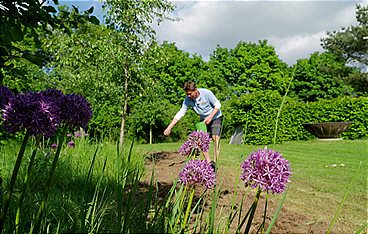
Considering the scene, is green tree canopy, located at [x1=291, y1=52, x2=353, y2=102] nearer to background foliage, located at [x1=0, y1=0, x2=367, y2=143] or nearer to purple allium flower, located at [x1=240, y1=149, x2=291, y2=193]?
background foliage, located at [x1=0, y1=0, x2=367, y2=143]

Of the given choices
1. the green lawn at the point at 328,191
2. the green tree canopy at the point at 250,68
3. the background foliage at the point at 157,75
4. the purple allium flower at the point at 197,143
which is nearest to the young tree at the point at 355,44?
the background foliage at the point at 157,75

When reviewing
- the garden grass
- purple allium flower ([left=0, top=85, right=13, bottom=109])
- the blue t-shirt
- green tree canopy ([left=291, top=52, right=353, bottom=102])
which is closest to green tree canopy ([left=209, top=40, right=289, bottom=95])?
green tree canopy ([left=291, top=52, right=353, bottom=102])

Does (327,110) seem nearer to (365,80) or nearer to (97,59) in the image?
(365,80)

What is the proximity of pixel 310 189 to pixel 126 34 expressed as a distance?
4.92 meters

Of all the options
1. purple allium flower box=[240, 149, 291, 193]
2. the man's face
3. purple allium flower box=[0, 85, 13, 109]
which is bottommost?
purple allium flower box=[240, 149, 291, 193]

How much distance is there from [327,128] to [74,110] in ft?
52.0

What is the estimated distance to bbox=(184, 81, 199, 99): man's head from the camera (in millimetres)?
5711

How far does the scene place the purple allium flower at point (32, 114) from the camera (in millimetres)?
1175

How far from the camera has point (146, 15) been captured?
786 cm

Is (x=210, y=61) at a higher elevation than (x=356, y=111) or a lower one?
higher

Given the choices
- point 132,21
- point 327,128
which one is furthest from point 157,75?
point 132,21

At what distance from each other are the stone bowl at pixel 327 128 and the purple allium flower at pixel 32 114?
15.6 meters

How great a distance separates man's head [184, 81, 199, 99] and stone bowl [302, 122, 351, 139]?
11.1 m


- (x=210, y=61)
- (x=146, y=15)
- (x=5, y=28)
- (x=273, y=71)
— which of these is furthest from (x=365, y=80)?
(x=5, y=28)
